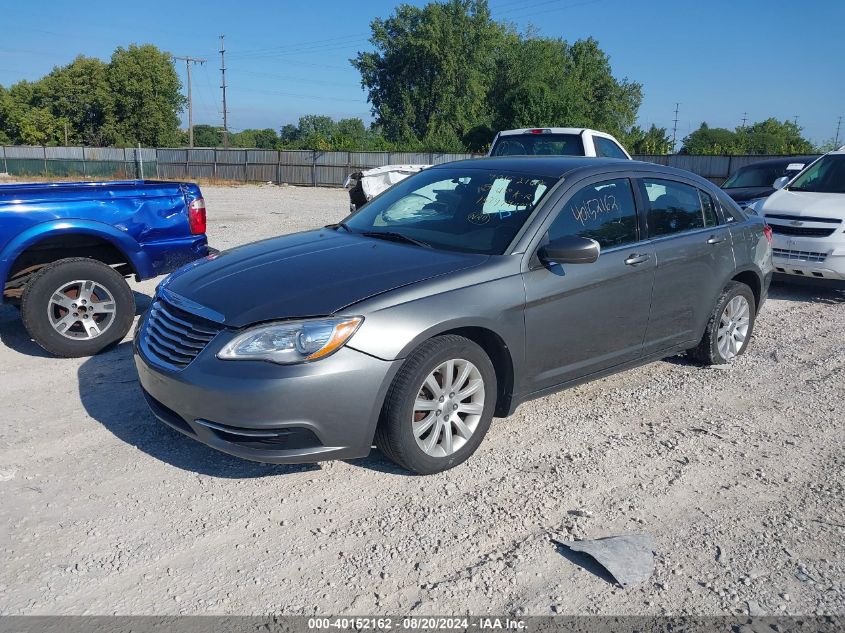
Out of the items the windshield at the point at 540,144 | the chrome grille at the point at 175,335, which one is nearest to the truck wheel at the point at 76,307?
the chrome grille at the point at 175,335

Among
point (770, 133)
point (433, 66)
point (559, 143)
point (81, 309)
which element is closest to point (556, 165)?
point (81, 309)

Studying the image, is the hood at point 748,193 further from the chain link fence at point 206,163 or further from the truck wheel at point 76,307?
the chain link fence at point 206,163

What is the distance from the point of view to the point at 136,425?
4480mm

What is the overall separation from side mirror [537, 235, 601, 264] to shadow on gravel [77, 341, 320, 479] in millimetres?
1798

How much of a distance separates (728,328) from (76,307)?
17.3 feet

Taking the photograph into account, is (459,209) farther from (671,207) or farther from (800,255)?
(800,255)

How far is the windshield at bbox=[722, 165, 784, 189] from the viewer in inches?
492

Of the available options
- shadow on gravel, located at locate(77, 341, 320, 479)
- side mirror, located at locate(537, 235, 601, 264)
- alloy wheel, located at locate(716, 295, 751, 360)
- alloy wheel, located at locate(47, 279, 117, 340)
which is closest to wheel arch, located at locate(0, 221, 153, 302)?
alloy wheel, located at locate(47, 279, 117, 340)

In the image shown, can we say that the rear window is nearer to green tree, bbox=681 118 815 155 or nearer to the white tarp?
the white tarp

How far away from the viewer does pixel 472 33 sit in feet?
197

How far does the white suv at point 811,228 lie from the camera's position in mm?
8352

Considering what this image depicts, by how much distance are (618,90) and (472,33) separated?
16364 mm

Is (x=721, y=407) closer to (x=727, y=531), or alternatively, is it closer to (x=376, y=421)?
(x=727, y=531)

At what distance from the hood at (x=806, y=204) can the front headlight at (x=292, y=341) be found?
7.27 metres
